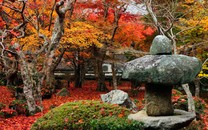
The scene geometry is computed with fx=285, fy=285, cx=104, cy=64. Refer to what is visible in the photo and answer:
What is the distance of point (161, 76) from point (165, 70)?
0.17 meters

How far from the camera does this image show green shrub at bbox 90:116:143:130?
709cm

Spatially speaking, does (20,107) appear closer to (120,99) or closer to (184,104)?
(120,99)

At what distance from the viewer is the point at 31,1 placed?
18078 millimetres

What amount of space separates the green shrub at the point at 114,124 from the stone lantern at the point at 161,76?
244 mm

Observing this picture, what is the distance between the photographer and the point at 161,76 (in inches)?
265

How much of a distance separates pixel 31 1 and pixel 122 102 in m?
9.57

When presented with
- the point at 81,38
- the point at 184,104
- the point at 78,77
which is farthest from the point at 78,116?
the point at 78,77

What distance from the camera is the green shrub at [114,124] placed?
7.09m

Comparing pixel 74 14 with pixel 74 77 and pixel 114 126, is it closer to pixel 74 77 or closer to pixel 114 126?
pixel 74 77

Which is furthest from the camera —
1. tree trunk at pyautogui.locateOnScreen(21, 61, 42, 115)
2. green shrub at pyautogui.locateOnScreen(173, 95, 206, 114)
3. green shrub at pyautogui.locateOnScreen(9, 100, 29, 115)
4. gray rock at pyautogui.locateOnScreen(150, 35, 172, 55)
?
green shrub at pyautogui.locateOnScreen(9, 100, 29, 115)

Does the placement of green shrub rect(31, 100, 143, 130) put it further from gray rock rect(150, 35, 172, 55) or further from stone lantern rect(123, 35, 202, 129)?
gray rock rect(150, 35, 172, 55)

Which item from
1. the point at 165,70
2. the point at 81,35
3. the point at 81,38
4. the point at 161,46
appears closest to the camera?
the point at 165,70

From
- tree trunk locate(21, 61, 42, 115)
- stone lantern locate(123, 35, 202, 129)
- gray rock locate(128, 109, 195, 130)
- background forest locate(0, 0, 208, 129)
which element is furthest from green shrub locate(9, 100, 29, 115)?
gray rock locate(128, 109, 195, 130)

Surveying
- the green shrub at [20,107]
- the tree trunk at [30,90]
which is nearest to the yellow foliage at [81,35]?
the tree trunk at [30,90]
